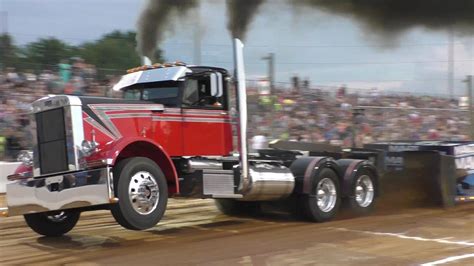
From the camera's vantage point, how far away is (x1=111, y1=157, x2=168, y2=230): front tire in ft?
22.3

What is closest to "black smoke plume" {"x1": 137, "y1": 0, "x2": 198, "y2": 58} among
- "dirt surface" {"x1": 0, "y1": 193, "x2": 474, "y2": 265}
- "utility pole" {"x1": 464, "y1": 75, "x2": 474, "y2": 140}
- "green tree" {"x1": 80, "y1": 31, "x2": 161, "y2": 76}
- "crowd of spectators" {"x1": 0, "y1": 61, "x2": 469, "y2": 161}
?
"crowd of spectators" {"x1": 0, "y1": 61, "x2": 469, "y2": 161}

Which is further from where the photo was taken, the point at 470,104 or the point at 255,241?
the point at 470,104

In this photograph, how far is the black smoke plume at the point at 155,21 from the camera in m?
10.5

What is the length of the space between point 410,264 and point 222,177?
9.69 ft

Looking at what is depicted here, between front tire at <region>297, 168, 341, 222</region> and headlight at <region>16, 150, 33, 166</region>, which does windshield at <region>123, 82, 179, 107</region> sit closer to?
headlight at <region>16, 150, 33, 166</region>

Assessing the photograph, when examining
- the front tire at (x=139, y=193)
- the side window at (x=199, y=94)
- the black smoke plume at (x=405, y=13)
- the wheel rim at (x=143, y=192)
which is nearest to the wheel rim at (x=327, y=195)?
the side window at (x=199, y=94)

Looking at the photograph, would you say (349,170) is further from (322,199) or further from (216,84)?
(216,84)

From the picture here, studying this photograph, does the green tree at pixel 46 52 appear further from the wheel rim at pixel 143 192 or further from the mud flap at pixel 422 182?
the mud flap at pixel 422 182

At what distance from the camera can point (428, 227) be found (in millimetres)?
8617

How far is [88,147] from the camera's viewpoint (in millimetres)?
7141

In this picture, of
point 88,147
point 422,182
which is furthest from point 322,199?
point 88,147

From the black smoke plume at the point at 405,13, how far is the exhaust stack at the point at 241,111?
5.17 m

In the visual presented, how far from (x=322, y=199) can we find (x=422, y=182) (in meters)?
2.44

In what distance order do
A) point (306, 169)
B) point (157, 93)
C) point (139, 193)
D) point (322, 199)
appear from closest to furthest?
point (139, 193)
point (157, 93)
point (306, 169)
point (322, 199)
